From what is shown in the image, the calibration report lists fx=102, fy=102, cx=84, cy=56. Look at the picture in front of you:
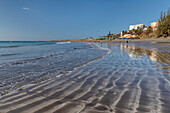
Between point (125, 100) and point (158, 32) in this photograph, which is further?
point (158, 32)

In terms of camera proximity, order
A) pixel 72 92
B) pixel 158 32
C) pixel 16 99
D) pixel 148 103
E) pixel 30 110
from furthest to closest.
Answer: pixel 158 32 < pixel 72 92 < pixel 16 99 < pixel 148 103 < pixel 30 110

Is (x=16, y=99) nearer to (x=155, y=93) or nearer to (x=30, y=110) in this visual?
(x=30, y=110)

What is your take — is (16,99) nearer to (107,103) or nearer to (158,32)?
(107,103)

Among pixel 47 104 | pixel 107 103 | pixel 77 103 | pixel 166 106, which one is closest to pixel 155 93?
pixel 166 106

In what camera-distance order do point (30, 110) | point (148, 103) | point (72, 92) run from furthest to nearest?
point (72, 92) → point (148, 103) → point (30, 110)

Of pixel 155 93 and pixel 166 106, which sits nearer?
pixel 166 106

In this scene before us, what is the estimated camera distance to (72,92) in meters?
3.17

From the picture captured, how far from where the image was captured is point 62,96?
2906 mm

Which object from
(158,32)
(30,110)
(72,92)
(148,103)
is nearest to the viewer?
(30,110)

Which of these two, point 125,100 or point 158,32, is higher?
point 158,32

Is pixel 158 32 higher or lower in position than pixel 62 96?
higher

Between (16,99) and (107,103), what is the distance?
2456 mm

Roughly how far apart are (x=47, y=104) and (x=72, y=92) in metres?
0.87

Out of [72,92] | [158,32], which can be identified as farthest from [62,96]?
[158,32]
